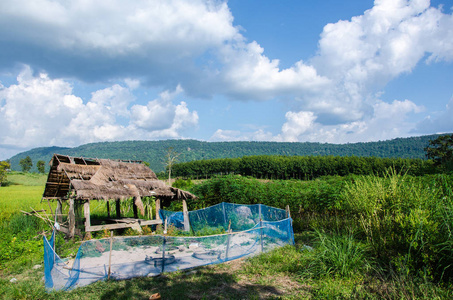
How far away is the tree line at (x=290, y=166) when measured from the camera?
72688 mm

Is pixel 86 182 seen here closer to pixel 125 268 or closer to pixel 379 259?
pixel 125 268

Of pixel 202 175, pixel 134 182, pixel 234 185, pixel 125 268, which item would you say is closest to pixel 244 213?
pixel 234 185

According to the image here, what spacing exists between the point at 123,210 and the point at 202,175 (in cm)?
8067

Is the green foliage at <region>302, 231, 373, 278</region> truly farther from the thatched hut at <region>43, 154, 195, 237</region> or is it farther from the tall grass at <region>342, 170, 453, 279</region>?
the thatched hut at <region>43, 154, 195, 237</region>

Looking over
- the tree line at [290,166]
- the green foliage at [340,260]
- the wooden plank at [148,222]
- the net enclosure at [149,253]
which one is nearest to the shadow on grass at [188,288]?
the net enclosure at [149,253]

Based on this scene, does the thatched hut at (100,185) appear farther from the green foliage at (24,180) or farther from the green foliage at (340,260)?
the green foliage at (24,180)

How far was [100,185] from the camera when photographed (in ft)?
36.3

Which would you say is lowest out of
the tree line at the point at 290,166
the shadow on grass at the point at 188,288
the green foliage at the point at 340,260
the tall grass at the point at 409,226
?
the tree line at the point at 290,166

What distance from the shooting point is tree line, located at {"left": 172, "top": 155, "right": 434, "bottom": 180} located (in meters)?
72.7

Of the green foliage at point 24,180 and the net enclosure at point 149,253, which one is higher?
the net enclosure at point 149,253

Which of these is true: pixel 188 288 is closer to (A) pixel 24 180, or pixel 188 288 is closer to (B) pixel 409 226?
(B) pixel 409 226

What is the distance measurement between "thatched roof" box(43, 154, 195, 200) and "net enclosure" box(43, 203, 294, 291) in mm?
3016

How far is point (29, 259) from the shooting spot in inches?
335

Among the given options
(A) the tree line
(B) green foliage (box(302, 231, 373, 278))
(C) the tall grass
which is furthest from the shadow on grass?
(A) the tree line
